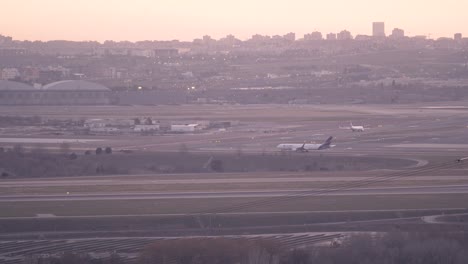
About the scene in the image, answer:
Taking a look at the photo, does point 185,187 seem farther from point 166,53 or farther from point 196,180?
point 166,53

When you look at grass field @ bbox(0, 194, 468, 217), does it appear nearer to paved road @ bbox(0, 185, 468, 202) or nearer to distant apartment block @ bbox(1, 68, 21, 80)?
paved road @ bbox(0, 185, 468, 202)

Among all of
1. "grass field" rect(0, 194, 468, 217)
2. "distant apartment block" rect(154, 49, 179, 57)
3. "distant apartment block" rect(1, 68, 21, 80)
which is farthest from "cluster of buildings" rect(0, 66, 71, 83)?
"grass field" rect(0, 194, 468, 217)

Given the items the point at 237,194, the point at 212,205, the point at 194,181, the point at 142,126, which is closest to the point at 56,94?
the point at 142,126

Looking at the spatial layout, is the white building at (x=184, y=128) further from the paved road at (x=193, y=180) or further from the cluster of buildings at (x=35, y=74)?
the cluster of buildings at (x=35, y=74)


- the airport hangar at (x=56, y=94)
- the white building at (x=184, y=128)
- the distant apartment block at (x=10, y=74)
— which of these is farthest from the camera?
the distant apartment block at (x=10, y=74)

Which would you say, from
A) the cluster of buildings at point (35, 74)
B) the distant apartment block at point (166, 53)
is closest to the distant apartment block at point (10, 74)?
the cluster of buildings at point (35, 74)

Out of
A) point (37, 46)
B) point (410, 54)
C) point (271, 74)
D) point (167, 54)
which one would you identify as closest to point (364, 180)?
point (271, 74)

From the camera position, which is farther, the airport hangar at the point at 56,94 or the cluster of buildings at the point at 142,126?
the airport hangar at the point at 56,94

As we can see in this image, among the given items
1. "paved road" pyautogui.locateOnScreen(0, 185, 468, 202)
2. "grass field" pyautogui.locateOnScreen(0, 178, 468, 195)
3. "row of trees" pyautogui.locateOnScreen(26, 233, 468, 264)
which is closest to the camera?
"row of trees" pyautogui.locateOnScreen(26, 233, 468, 264)

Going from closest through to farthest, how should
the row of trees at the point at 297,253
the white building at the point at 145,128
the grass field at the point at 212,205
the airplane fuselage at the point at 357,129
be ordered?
the row of trees at the point at 297,253 < the grass field at the point at 212,205 < the airplane fuselage at the point at 357,129 < the white building at the point at 145,128
